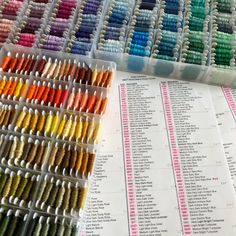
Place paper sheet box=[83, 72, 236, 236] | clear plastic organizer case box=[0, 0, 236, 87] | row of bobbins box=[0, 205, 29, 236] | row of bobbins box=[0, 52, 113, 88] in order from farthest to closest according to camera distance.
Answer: clear plastic organizer case box=[0, 0, 236, 87] → row of bobbins box=[0, 52, 113, 88] → paper sheet box=[83, 72, 236, 236] → row of bobbins box=[0, 205, 29, 236]

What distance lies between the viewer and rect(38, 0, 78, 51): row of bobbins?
1776 millimetres

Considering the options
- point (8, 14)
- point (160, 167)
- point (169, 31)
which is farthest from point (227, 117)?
point (8, 14)

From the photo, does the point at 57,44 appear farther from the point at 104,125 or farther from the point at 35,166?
the point at 35,166

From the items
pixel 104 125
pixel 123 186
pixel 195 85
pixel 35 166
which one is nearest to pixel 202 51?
pixel 195 85

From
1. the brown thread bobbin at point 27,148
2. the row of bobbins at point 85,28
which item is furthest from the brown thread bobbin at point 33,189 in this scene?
the row of bobbins at point 85,28

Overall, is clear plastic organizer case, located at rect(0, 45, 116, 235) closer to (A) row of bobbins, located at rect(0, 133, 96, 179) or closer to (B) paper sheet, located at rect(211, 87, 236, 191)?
(A) row of bobbins, located at rect(0, 133, 96, 179)

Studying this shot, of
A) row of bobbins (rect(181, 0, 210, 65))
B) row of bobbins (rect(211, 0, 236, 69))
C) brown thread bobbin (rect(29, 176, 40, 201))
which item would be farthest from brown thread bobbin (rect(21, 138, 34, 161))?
row of bobbins (rect(211, 0, 236, 69))

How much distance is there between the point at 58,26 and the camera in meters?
1.84

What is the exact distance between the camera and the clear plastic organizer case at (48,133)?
51.9 inches

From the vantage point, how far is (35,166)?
4.57 feet

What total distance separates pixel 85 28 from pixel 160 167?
30.5 inches

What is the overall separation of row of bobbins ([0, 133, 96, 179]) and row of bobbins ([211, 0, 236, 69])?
0.75m

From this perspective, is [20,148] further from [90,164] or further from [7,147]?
[90,164]

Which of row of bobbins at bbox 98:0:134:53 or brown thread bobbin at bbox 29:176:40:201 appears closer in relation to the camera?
brown thread bobbin at bbox 29:176:40:201
